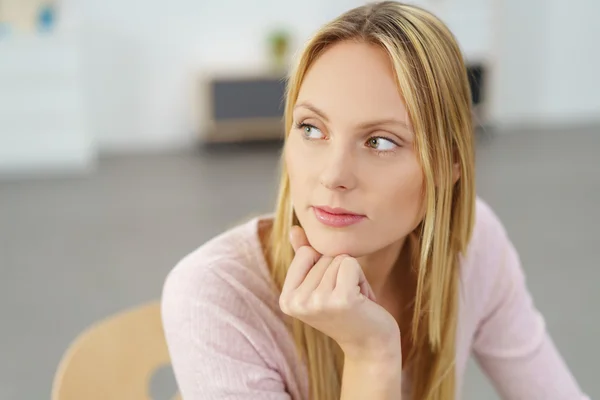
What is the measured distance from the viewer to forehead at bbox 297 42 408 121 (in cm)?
98

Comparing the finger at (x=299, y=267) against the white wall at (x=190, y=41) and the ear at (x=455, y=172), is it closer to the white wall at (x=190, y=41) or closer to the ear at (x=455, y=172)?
the ear at (x=455, y=172)

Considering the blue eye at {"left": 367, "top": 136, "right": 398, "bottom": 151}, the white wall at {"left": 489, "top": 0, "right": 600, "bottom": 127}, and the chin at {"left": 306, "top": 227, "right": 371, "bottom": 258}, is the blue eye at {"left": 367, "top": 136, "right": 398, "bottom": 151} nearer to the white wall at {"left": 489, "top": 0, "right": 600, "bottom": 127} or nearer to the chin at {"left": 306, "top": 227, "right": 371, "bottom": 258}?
the chin at {"left": 306, "top": 227, "right": 371, "bottom": 258}

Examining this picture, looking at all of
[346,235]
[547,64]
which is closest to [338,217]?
[346,235]

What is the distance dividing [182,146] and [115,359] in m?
4.33

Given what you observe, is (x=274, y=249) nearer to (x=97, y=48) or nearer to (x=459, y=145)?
(x=459, y=145)

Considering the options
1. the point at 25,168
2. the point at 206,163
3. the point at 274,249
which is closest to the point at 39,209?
the point at 25,168

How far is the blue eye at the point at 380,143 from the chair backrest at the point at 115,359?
0.47 m

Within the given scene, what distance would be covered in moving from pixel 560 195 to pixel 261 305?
3.45 meters

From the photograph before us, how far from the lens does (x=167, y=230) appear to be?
3754mm

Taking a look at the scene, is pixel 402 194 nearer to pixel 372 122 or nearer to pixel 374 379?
pixel 372 122

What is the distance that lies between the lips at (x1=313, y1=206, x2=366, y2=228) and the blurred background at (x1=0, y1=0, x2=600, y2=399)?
1.57 m

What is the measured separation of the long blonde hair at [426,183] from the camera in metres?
0.98

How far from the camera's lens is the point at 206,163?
4.98 meters

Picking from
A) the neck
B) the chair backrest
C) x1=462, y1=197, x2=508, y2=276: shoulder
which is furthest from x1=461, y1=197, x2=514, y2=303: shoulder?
the chair backrest
